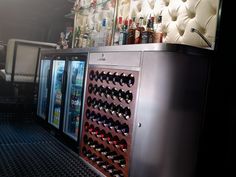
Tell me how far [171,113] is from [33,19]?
19.7 ft

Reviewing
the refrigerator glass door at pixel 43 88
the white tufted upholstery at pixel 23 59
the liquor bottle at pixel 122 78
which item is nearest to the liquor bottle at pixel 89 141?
the liquor bottle at pixel 122 78

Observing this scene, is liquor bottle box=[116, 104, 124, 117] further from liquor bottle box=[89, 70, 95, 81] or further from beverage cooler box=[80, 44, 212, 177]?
liquor bottle box=[89, 70, 95, 81]

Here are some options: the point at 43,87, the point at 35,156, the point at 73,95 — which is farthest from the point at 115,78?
the point at 43,87

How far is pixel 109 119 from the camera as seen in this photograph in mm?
2205

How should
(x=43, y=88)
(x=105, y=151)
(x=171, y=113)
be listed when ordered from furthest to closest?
(x=43, y=88)
(x=105, y=151)
(x=171, y=113)

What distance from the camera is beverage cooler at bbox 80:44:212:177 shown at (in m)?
1.67

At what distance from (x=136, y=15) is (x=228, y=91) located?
156 cm

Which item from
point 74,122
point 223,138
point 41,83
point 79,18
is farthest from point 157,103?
point 79,18

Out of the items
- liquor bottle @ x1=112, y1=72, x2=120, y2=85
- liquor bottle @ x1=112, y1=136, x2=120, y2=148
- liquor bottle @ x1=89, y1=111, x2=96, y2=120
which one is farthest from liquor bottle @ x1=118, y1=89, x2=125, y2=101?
liquor bottle @ x1=89, y1=111, x2=96, y2=120

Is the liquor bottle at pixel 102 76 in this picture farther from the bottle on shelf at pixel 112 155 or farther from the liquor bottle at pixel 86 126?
the bottle on shelf at pixel 112 155

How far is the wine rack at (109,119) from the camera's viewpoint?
78.0 inches

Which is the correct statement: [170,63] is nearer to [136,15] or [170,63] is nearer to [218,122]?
[218,122]

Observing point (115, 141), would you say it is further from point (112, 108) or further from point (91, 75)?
point (91, 75)

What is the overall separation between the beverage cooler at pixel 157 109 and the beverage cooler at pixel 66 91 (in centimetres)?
72
